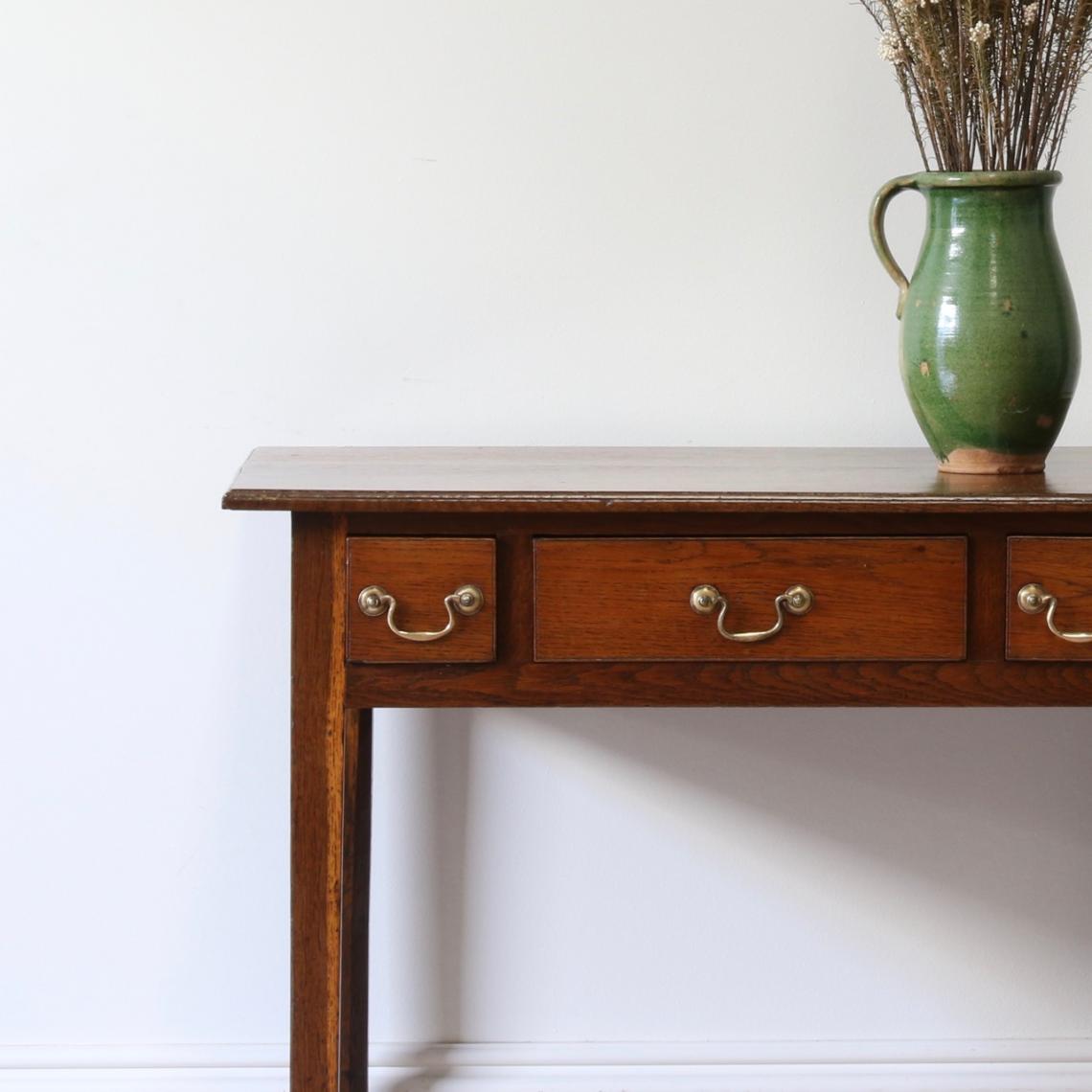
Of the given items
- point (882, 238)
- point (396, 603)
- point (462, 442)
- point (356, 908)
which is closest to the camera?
point (396, 603)

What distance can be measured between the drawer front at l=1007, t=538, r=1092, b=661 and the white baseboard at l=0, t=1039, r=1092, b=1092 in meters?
0.81

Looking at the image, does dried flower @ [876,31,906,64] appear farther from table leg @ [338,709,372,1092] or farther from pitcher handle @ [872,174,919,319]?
table leg @ [338,709,372,1092]

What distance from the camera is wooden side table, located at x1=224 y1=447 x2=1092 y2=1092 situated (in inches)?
49.6

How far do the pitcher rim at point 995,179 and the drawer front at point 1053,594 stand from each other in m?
0.34

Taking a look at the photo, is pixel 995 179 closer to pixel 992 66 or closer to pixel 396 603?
pixel 992 66

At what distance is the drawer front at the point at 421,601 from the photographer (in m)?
1.26

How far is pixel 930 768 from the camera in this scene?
1.85 m

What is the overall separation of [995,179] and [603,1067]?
115 cm

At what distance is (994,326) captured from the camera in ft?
4.45

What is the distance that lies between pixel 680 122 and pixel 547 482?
64cm

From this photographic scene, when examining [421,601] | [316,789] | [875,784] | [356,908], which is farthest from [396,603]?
[875,784]

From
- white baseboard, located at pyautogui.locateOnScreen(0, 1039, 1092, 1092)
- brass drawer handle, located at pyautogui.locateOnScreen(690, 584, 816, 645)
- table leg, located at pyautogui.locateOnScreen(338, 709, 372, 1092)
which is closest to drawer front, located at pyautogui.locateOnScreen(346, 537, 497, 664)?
brass drawer handle, located at pyautogui.locateOnScreen(690, 584, 816, 645)

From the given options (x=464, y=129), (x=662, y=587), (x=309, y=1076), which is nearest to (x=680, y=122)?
(x=464, y=129)

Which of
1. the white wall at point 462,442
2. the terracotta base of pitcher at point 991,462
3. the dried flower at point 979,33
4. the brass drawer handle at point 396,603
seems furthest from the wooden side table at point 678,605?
the white wall at point 462,442
